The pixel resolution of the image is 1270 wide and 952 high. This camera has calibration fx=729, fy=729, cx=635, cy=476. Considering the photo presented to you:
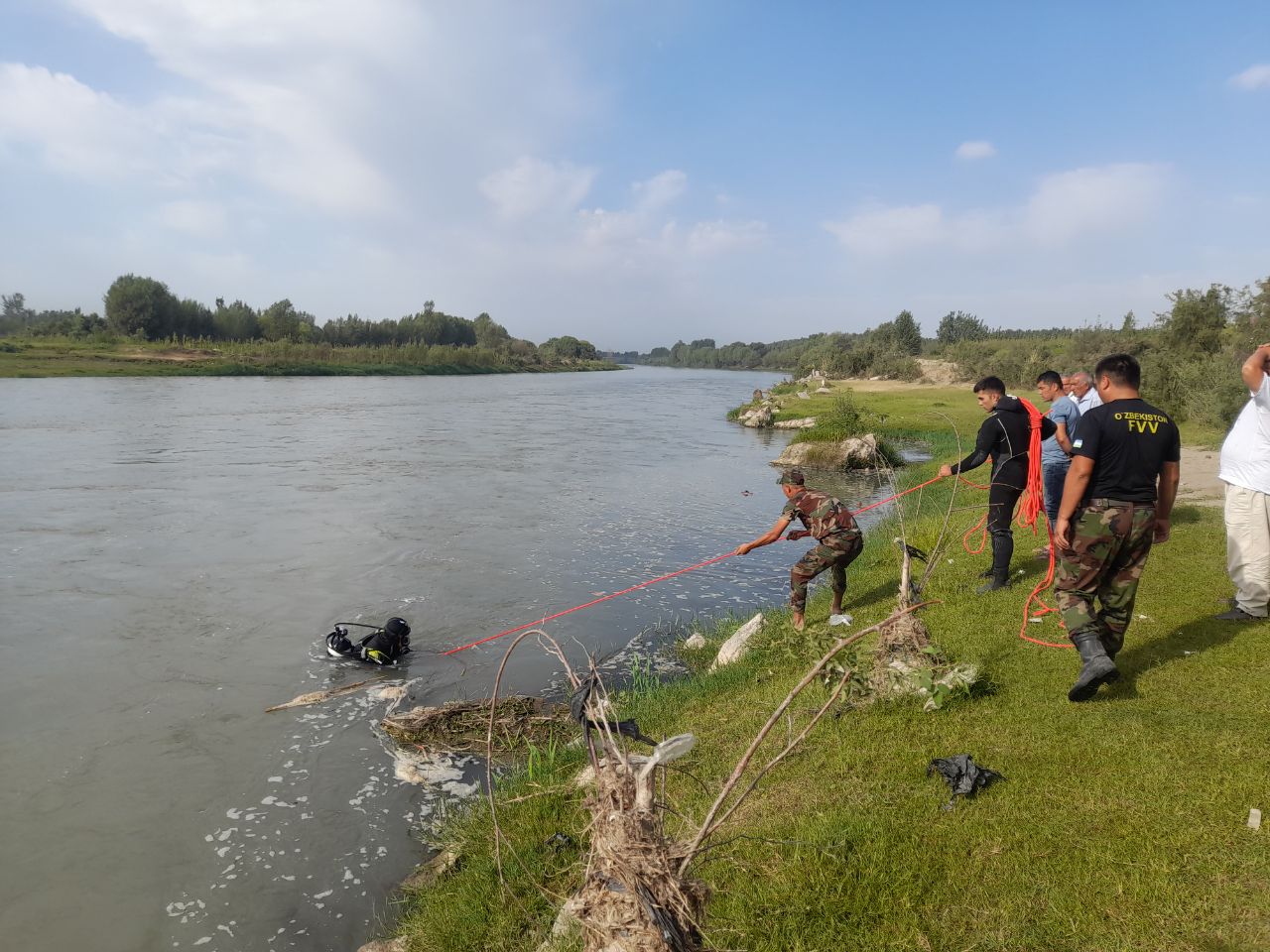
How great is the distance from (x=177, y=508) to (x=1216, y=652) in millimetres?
18980

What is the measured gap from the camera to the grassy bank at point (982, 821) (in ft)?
11.3

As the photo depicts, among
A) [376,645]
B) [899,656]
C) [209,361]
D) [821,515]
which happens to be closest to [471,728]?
[376,645]

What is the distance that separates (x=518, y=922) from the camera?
4379 millimetres

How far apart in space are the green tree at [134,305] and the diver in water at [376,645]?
306ft

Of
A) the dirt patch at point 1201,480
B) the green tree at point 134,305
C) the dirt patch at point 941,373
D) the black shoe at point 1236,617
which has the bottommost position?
the black shoe at point 1236,617

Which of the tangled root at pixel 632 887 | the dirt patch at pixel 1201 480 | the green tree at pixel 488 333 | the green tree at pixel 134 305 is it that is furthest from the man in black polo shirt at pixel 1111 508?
the green tree at pixel 488 333

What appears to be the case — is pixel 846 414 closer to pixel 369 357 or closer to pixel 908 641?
pixel 908 641

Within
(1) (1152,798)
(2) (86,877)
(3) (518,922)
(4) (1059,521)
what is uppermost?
(4) (1059,521)

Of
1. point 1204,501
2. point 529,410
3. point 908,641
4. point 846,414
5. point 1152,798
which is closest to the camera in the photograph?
point 1152,798

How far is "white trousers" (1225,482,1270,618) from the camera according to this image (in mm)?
6621

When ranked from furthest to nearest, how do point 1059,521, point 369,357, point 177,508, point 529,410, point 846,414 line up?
point 369,357 < point 529,410 < point 846,414 < point 177,508 < point 1059,521

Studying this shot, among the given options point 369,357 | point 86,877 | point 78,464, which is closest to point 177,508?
point 78,464

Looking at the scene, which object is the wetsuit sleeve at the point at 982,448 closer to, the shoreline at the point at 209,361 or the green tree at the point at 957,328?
the shoreline at the point at 209,361

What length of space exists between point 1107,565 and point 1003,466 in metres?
3.22
